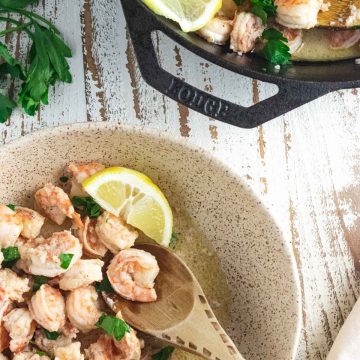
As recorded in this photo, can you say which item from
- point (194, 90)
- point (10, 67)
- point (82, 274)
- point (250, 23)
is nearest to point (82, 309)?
point (82, 274)

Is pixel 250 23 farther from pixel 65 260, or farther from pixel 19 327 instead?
pixel 19 327

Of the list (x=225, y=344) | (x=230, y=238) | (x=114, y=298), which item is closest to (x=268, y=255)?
(x=230, y=238)

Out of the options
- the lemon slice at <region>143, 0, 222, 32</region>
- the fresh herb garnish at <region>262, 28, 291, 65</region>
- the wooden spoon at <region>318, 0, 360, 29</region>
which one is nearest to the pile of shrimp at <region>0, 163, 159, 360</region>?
the lemon slice at <region>143, 0, 222, 32</region>

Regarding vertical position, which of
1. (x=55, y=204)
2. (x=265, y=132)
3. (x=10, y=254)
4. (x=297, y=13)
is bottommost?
(x=10, y=254)

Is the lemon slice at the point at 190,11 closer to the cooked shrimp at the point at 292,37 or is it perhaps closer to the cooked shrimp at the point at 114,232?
the cooked shrimp at the point at 292,37

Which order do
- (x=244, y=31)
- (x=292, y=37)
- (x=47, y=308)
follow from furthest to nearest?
(x=292, y=37), (x=244, y=31), (x=47, y=308)
